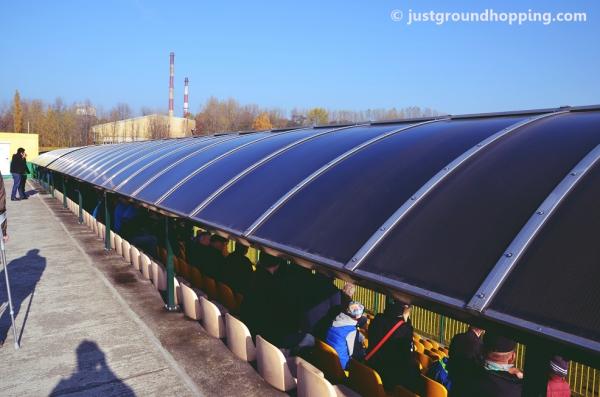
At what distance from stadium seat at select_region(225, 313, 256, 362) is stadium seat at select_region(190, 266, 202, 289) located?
8.53 feet

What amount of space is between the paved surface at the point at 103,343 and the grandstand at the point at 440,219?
436 mm

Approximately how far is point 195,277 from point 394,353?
543cm

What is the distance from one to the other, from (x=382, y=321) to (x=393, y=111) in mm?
101925

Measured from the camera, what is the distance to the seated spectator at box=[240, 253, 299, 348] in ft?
20.3

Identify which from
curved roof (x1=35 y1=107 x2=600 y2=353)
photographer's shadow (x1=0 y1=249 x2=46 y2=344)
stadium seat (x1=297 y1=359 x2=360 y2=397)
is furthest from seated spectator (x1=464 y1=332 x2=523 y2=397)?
photographer's shadow (x1=0 y1=249 x2=46 y2=344)

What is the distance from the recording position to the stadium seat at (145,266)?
10312mm

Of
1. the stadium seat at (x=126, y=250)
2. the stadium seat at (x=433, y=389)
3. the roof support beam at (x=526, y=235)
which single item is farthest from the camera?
the stadium seat at (x=126, y=250)

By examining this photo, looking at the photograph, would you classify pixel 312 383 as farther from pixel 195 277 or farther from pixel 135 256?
pixel 135 256

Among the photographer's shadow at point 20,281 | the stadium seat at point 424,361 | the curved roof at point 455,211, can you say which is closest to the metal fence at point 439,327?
the stadium seat at point 424,361

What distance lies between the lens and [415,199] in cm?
400

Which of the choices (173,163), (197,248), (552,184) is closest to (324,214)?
(552,184)

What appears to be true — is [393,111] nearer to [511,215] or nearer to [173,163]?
[173,163]

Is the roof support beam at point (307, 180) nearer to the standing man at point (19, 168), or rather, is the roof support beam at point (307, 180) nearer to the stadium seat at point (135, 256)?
the stadium seat at point (135, 256)

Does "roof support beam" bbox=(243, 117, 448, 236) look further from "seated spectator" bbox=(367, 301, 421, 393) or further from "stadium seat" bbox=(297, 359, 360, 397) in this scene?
"seated spectator" bbox=(367, 301, 421, 393)
